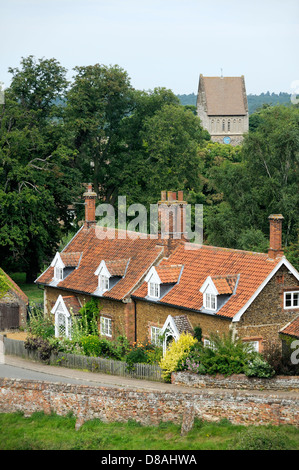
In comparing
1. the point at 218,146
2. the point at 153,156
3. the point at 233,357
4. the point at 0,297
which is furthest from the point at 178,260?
the point at 218,146

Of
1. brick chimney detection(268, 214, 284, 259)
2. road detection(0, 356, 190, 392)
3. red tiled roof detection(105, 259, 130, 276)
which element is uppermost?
brick chimney detection(268, 214, 284, 259)

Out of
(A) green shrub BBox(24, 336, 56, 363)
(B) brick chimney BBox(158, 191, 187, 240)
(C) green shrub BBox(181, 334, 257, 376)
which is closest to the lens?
(C) green shrub BBox(181, 334, 257, 376)

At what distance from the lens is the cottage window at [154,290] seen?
3422 cm

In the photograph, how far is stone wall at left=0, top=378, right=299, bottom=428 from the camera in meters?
24.2

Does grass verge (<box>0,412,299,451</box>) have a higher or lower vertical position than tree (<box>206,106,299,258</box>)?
lower

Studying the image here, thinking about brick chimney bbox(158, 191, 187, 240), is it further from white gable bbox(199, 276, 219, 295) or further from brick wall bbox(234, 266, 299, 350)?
brick wall bbox(234, 266, 299, 350)

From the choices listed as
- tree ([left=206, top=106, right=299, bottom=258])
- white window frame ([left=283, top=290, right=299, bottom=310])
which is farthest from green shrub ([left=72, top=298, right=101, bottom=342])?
tree ([left=206, top=106, right=299, bottom=258])

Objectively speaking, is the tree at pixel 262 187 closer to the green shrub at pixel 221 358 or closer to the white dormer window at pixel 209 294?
the white dormer window at pixel 209 294

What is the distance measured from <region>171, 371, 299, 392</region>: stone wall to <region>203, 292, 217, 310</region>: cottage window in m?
3.18

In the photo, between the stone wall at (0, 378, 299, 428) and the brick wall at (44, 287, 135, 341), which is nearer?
the stone wall at (0, 378, 299, 428)

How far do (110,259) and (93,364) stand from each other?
6545mm

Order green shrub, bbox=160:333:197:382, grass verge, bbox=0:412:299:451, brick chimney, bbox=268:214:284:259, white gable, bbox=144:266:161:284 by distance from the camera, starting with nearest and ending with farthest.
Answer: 1. grass verge, bbox=0:412:299:451
2. green shrub, bbox=160:333:197:382
3. brick chimney, bbox=268:214:284:259
4. white gable, bbox=144:266:161:284

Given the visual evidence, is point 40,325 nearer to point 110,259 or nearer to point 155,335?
point 110,259

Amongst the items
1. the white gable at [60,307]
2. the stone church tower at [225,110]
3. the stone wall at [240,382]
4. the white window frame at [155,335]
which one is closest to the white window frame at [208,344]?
the stone wall at [240,382]
